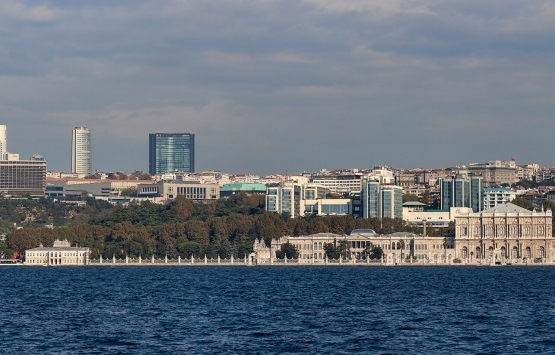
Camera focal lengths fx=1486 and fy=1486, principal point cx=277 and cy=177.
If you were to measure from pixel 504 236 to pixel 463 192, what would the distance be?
4296 centimetres

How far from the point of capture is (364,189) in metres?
185

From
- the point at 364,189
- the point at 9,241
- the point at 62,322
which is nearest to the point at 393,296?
the point at 62,322

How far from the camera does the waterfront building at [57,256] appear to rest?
150875 millimetres

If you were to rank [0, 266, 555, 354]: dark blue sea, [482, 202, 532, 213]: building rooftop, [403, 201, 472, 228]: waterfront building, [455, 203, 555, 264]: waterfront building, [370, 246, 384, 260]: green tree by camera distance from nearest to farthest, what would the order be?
[0, 266, 555, 354]: dark blue sea, [370, 246, 384, 260]: green tree, [455, 203, 555, 264]: waterfront building, [482, 202, 532, 213]: building rooftop, [403, 201, 472, 228]: waterfront building

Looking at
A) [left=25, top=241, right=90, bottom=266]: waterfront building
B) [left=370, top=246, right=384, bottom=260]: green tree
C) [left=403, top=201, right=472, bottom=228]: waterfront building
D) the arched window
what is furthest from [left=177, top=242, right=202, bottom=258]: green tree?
[left=403, top=201, right=472, bottom=228]: waterfront building

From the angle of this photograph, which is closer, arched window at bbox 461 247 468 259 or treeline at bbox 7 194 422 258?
arched window at bbox 461 247 468 259

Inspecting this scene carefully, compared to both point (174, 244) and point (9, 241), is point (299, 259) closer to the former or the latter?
point (174, 244)

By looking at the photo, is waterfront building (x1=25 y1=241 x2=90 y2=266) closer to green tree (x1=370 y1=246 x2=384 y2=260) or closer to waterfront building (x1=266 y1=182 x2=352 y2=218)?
green tree (x1=370 y1=246 x2=384 y2=260)

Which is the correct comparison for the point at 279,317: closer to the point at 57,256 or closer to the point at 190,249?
the point at 190,249

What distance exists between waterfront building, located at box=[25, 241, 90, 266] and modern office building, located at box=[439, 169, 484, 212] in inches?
2351

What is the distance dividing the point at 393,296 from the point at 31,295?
20.4 m

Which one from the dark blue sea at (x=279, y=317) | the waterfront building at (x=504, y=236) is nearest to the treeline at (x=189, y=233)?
the waterfront building at (x=504, y=236)

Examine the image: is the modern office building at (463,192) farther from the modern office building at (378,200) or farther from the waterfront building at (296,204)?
the waterfront building at (296,204)

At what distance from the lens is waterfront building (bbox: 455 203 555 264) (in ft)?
491
